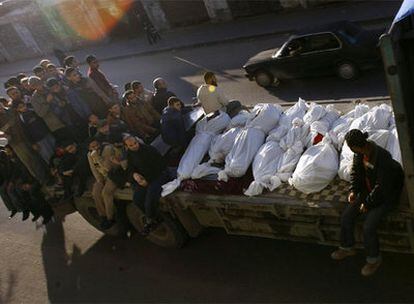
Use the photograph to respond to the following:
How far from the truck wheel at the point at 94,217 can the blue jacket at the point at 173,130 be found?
1.69 m

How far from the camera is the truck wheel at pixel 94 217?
7.79 meters

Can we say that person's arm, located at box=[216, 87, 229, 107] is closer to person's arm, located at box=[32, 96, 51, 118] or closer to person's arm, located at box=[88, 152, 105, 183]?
person's arm, located at box=[88, 152, 105, 183]

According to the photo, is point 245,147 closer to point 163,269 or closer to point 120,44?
point 163,269

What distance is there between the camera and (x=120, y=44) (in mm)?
22875

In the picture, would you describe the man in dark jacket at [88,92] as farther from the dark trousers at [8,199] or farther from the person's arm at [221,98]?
the person's arm at [221,98]

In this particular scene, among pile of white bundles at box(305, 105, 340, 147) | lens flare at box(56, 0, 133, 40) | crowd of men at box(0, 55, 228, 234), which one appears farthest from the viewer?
lens flare at box(56, 0, 133, 40)

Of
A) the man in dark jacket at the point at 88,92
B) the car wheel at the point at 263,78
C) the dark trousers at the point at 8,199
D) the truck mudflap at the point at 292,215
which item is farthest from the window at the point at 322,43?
the dark trousers at the point at 8,199

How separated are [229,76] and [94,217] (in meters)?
7.17

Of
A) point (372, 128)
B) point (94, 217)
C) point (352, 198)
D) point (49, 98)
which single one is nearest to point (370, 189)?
Result: point (352, 198)

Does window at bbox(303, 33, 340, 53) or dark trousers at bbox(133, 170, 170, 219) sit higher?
dark trousers at bbox(133, 170, 170, 219)

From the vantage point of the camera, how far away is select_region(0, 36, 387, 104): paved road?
1076cm

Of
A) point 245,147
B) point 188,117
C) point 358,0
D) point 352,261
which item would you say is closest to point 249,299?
point 352,261

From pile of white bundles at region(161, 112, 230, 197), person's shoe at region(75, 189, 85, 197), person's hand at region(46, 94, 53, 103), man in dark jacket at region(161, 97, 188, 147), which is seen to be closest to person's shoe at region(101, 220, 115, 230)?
person's shoe at region(75, 189, 85, 197)

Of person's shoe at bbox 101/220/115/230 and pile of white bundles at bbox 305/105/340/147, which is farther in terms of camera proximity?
person's shoe at bbox 101/220/115/230
